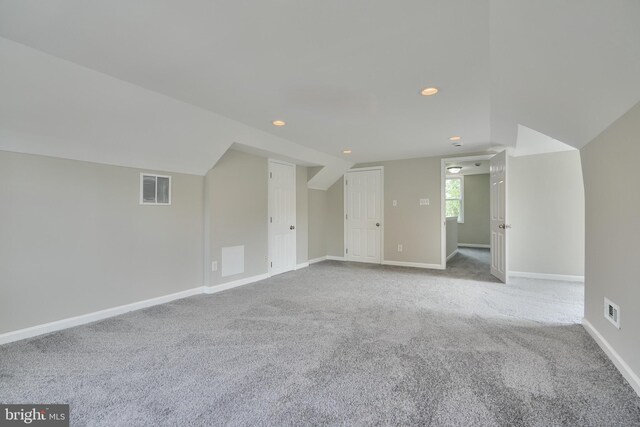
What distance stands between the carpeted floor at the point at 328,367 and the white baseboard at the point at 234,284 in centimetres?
48

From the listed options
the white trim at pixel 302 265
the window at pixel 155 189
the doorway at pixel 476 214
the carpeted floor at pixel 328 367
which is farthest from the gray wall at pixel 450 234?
the window at pixel 155 189

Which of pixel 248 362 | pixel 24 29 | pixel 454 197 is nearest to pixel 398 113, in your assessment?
pixel 248 362

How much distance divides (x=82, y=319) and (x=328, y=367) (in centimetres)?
260

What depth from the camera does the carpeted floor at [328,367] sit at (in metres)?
1.64

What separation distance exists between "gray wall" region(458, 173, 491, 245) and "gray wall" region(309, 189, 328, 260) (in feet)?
17.1

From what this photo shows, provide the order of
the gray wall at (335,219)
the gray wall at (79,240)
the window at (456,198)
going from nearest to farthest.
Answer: the gray wall at (79,240), the gray wall at (335,219), the window at (456,198)

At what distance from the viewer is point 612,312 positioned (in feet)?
7.28

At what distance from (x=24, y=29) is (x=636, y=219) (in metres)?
4.00

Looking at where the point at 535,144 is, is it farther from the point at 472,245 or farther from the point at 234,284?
the point at 472,245

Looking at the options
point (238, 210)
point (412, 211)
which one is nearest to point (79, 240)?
point (238, 210)

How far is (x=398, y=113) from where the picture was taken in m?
3.29

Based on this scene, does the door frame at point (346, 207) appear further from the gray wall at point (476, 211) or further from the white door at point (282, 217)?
the gray wall at point (476, 211)

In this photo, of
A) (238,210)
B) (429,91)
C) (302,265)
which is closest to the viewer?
A: (429,91)

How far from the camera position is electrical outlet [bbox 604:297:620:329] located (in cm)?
212
